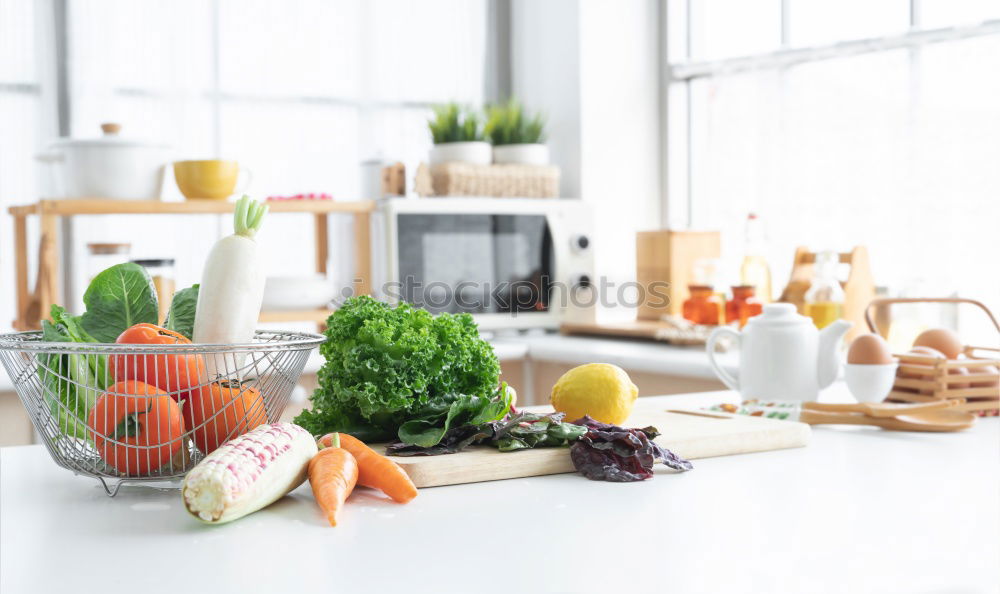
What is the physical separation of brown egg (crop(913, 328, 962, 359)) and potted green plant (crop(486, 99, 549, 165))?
61.6 inches

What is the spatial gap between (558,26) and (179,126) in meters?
1.16

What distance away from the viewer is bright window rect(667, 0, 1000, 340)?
2.42 m

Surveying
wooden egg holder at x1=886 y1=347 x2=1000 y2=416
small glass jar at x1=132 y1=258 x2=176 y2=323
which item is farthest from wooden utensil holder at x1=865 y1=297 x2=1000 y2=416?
small glass jar at x1=132 y1=258 x2=176 y2=323

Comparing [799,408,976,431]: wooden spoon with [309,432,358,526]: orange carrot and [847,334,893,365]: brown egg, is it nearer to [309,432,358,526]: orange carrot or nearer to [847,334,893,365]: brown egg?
[847,334,893,365]: brown egg

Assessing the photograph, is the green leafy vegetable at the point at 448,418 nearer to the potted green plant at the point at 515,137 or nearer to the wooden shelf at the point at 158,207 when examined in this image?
the wooden shelf at the point at 158,207

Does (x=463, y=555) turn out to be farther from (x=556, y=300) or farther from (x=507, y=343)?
(x=556, y=300)

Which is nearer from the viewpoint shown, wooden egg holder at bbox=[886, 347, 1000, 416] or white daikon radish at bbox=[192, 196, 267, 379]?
white daikon radish at bbox=[192, 196, 267, 379]

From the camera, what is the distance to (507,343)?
2.65 m

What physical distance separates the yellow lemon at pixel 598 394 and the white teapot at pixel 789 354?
12.3 inches

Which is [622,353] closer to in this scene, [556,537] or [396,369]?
[396,369]

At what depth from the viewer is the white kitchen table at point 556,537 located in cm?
66

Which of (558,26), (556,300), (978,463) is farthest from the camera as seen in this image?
(558,26)

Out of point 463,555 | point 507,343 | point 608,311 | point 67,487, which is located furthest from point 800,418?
point 608,311

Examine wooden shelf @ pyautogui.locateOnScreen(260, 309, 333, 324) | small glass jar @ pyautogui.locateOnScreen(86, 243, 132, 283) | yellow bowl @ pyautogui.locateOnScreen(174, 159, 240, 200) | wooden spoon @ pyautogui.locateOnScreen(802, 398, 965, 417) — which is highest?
yellow bowl @ pyautogui.locateOnScreen(174, 159, 240, 200)
